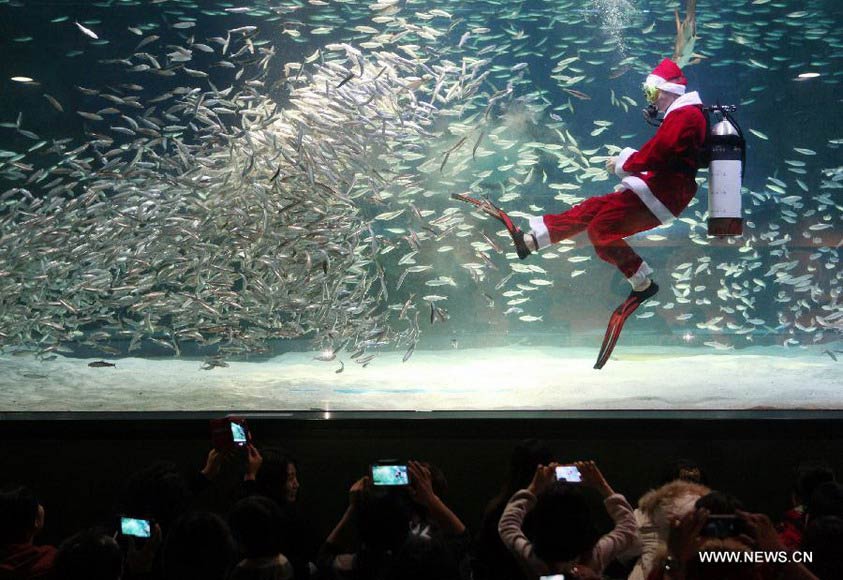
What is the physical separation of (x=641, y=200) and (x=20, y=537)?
165 inches

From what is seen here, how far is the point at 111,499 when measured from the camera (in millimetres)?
4508

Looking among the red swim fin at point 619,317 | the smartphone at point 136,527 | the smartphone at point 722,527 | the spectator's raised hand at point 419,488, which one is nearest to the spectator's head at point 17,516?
the smartphone at point 136,527

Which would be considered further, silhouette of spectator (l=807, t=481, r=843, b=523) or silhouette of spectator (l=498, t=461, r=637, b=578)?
silhouette of spectator (l=807, t=481, r=843, b=523)

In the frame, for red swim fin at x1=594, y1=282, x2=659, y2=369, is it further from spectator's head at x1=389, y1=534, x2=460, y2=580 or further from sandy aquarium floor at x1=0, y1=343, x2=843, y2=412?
spectator's head at x1=389, y1=534, x2=460, y2=580

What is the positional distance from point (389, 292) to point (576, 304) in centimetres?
136

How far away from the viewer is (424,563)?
193cm

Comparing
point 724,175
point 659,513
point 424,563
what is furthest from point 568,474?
point 724,175

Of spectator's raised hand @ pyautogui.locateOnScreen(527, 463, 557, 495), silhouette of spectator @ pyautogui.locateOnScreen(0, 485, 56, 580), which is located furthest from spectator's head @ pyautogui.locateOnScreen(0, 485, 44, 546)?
spectator's raised hand @ pyautogui.locateOnScreen(527, 463, 557, 495)

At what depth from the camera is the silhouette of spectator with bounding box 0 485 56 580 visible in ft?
8.00

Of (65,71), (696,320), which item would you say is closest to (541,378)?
(696,320)

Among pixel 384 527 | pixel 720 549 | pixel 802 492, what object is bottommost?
pixel 802 492

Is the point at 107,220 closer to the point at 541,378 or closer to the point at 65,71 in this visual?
the point at 65,71

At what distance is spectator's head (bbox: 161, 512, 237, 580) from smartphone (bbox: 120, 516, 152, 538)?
0.76ft

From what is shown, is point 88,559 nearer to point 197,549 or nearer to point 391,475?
point 197,549
